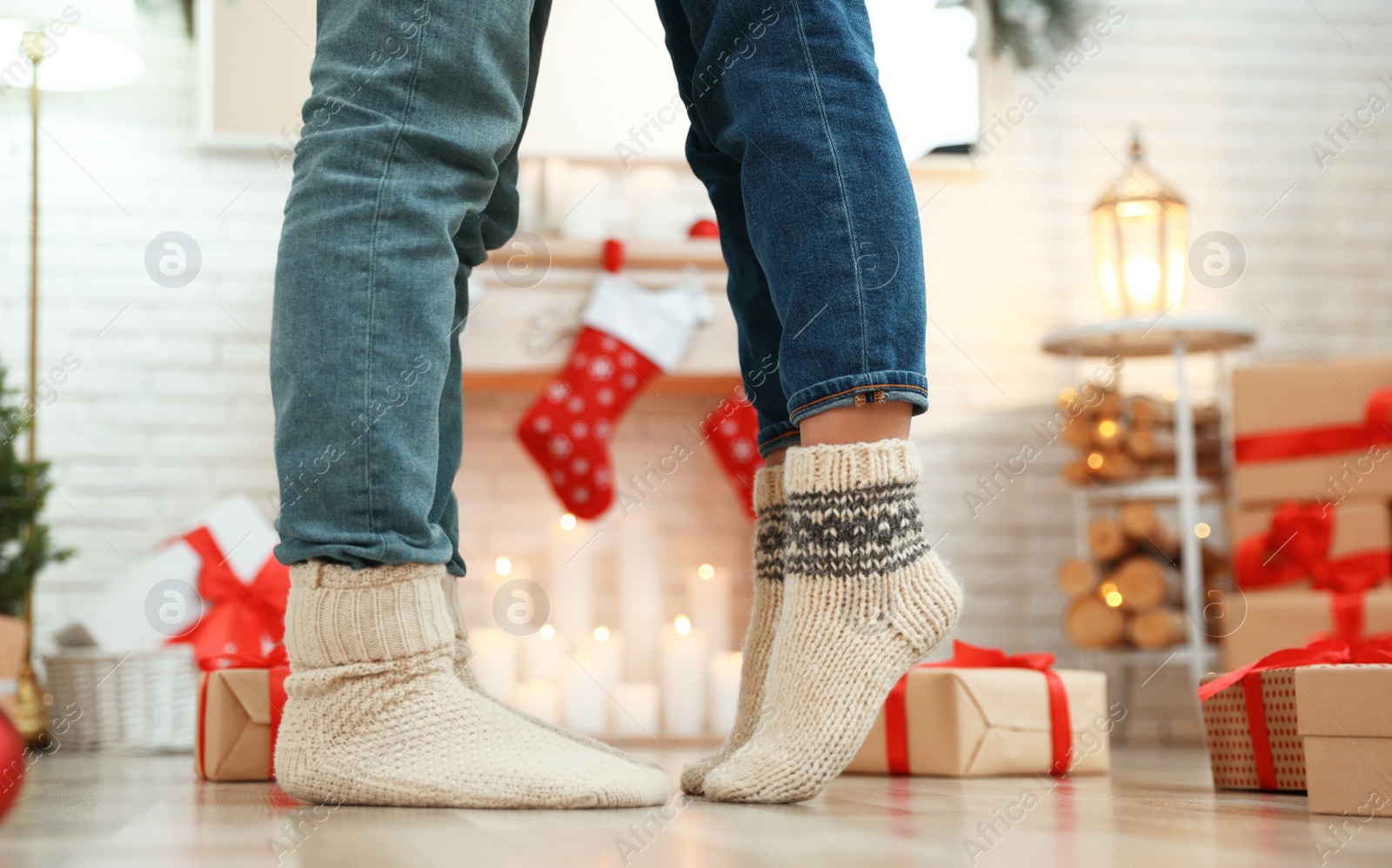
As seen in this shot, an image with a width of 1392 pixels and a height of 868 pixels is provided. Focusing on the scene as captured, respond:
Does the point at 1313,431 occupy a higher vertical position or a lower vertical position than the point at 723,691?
higher

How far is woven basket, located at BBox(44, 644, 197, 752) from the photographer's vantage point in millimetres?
1749

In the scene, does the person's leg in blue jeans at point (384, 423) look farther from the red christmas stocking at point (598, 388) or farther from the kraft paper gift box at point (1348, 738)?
the red christmas stocking at point (598, 388)

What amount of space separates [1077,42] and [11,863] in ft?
8.59

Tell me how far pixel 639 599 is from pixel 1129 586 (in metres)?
0.93

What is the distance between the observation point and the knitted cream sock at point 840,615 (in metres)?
0.77

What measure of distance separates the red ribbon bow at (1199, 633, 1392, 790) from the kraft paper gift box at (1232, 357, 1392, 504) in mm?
989

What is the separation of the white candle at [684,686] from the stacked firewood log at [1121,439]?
2.62 feet

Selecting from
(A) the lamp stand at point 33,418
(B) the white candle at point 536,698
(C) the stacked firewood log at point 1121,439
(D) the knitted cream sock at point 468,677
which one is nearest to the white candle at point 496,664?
(B) the white candle at point 536,698

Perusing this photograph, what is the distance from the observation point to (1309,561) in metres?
1.88

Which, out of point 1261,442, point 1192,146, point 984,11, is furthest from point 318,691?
point 1192,146

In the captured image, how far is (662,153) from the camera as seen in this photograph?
96.7 inches

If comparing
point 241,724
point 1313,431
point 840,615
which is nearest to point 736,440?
point 1313,431

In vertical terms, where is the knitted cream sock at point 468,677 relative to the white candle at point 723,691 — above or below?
above

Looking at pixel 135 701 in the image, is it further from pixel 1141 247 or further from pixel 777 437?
pixel 1141 247
